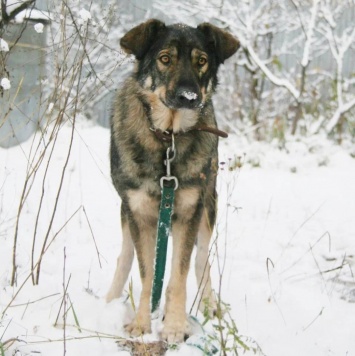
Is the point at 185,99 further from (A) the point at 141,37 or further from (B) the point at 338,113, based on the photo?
(B) the point at 338,113

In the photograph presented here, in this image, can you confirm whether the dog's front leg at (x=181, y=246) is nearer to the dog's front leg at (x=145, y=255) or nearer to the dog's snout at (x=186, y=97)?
the dog's front leg at (x=145, y=255)

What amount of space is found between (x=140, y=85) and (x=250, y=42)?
8.10m

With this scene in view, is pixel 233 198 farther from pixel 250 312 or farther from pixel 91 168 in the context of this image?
pixel 250 312

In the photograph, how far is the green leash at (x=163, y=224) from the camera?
8.57 feet

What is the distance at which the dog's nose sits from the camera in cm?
263

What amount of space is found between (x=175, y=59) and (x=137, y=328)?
4.36 ft

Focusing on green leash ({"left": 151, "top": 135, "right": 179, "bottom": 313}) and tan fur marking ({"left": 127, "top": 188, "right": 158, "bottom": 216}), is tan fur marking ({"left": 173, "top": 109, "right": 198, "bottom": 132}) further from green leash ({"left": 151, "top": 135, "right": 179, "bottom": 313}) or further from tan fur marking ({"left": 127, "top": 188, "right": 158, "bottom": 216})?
tan fur marking ({"left": 127, "top": 188, "right": 158, "bottom": 216})

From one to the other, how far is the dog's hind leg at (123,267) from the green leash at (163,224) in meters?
0.47

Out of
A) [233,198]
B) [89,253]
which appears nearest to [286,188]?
[233,198]

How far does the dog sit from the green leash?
10cm

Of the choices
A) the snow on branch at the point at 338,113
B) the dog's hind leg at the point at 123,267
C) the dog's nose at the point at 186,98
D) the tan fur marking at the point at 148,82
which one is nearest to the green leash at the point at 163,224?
the dog's nose at the point at 186,98

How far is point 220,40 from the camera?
9.98ft

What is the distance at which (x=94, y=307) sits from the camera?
2.79 meters

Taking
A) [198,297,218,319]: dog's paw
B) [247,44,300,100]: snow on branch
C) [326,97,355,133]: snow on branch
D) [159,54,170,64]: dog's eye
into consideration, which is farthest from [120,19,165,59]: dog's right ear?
[247,44,300,100]: snow on branch
